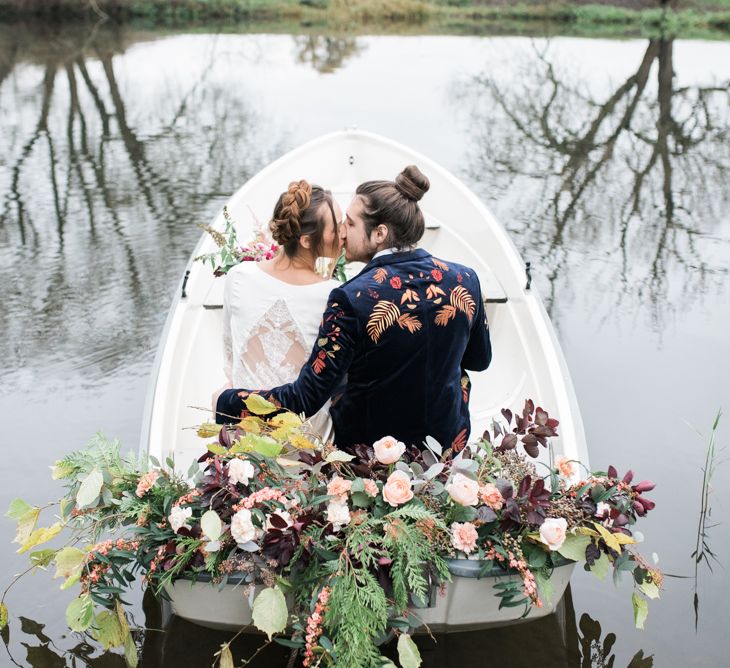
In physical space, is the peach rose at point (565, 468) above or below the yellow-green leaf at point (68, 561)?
above

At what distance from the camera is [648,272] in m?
6.10

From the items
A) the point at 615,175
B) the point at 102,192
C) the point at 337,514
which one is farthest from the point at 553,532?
the point at 615,175

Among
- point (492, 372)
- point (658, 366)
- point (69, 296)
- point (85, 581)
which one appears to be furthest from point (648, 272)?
point (85, 581)

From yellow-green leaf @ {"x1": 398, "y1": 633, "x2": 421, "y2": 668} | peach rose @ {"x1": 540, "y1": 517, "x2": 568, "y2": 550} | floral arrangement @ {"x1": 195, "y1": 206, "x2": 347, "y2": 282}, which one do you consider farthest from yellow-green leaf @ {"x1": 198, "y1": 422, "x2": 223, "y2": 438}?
floral arrangement @ {"x1": 195, "y1": 206, "x2": 347, "y2": 282}

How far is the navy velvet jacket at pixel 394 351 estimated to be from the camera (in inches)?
81.7

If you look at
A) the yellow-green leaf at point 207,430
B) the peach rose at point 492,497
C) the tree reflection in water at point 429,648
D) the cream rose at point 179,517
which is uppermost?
the yellow-green leaf at point 207,430

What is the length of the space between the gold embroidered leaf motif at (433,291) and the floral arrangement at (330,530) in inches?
15.1

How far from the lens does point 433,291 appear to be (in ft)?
6.95

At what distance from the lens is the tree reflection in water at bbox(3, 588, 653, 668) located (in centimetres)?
262

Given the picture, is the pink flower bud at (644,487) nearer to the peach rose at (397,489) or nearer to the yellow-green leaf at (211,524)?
the peach rose at (397,489)

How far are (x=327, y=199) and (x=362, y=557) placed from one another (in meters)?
1.03

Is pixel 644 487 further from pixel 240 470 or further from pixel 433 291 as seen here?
pixel 240 470

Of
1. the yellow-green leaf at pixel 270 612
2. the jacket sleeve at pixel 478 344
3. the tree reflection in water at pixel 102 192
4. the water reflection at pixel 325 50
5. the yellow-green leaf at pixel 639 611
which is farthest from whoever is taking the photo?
the water reflection at pixel 325 50

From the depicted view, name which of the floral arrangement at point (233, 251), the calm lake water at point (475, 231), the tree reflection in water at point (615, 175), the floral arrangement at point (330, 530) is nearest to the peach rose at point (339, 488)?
the floral arrangement at point (330, 530)
